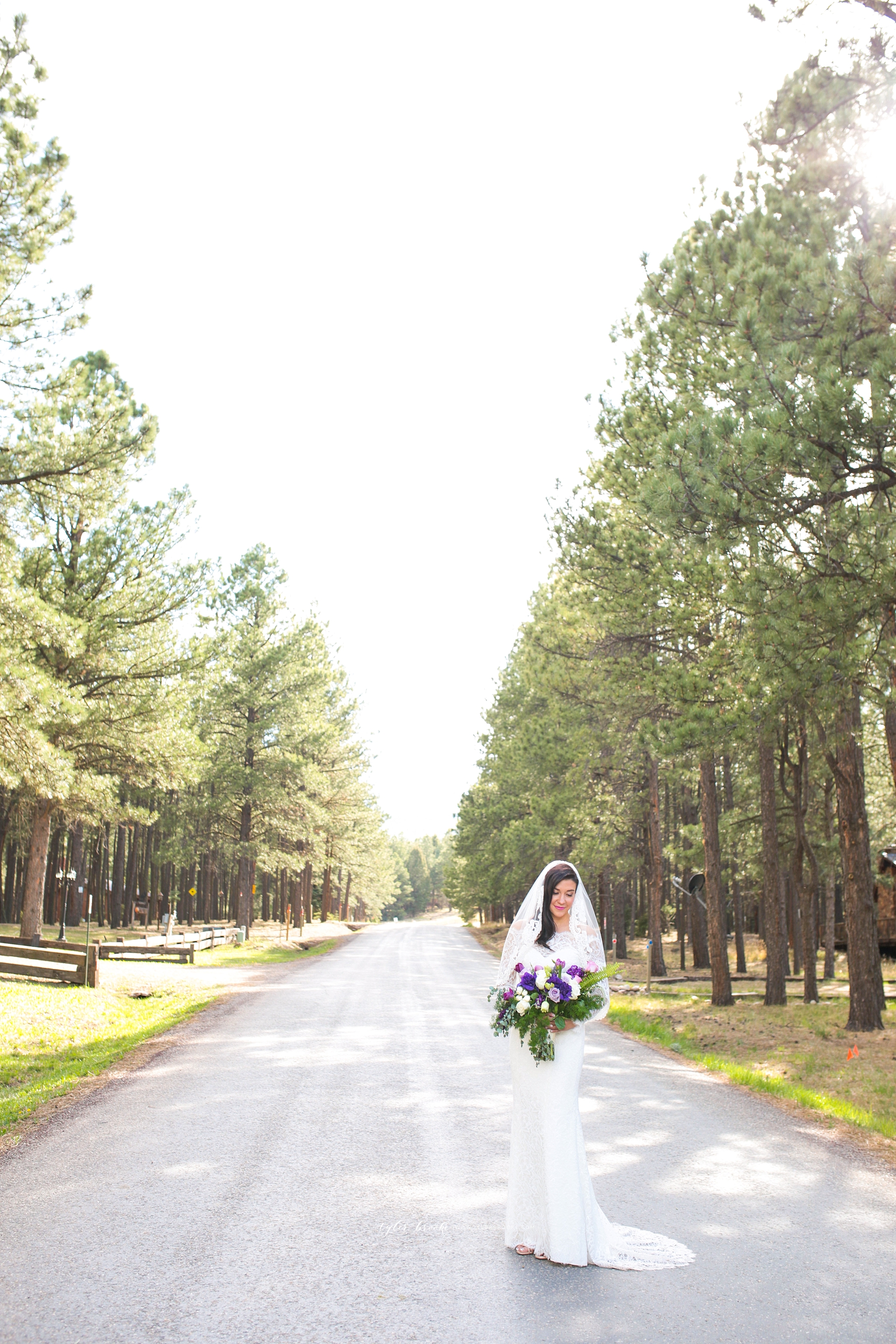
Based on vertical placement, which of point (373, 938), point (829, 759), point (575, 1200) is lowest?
point (373, 938)

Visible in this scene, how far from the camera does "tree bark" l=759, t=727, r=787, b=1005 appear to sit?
17.0m

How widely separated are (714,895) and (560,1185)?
1425 cm

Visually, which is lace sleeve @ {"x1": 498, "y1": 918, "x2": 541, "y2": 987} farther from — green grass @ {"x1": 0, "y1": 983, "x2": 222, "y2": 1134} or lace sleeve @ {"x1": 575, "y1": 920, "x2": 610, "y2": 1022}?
green grass @ {"x1": 0, "y1": 983, "x2": 222, "y2": 1134}

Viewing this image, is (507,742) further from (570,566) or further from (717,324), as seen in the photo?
(717,324)

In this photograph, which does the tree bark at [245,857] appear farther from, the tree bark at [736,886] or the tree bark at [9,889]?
the tree bark at [736,886]

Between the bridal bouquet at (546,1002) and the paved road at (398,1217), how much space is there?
107cm

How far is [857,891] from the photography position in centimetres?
1351

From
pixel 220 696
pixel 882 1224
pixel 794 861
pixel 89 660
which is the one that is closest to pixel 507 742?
pixel 220 696

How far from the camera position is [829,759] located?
566 inches

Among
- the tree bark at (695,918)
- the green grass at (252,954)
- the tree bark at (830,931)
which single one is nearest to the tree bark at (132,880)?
the green grass at (252,954)

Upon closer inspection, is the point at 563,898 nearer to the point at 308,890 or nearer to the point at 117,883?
the point at 117,883

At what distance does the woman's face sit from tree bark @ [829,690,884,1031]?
916 centimetres

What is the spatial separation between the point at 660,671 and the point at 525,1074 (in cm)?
921

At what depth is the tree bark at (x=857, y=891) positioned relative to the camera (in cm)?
1348
